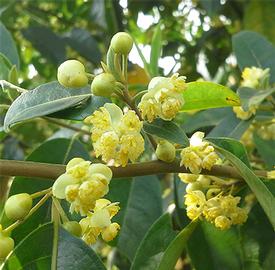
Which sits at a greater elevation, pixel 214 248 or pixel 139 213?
pixel 214 248

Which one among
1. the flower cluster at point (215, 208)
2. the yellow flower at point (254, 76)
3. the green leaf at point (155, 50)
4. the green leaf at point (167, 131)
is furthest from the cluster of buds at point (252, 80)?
the green leaf at point (167, 131)

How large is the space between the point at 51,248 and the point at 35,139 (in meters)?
1.45

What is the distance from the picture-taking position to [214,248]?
1116 millimetres

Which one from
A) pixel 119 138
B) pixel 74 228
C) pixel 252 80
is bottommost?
pixel 252 80

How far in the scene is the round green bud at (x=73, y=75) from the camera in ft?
2.85

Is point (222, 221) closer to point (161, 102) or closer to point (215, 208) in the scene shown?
point (215, 208)

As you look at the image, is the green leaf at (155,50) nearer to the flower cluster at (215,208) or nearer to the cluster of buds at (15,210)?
the flower cluster at (215,208)

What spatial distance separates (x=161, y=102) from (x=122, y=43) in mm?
95

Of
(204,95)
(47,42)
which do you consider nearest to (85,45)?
(47,42)

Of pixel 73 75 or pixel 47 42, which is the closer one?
pixel 73 75

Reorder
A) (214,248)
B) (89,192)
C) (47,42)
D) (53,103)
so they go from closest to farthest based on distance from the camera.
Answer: (89,192), (53,103), (214,248), (47,42)

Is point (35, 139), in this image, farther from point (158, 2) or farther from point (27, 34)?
point (158, 2)

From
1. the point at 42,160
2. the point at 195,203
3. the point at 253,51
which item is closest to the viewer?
the point at 195,203

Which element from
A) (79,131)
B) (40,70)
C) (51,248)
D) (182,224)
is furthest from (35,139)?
(51,248)
